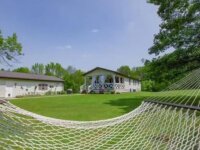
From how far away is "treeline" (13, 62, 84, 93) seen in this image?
30.2m

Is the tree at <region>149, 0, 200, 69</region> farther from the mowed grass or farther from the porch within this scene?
the porch

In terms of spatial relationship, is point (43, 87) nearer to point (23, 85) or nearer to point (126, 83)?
point (23, 85)

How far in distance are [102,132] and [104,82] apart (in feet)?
74.4

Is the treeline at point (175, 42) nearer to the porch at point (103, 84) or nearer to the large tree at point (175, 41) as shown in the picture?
the large tree at point (175, 41)

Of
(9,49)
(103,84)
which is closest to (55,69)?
(103,84)

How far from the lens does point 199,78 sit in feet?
17.7

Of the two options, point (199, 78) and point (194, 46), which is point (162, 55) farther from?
point (199, 78)

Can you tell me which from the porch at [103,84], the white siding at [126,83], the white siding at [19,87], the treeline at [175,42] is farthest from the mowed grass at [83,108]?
the white siding at [126,83]

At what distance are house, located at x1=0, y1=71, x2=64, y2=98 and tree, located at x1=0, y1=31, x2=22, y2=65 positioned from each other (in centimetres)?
433

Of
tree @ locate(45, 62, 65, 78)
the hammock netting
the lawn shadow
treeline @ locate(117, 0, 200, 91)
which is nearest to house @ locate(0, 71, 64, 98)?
tree @ locate(45, 62, 65, 78)

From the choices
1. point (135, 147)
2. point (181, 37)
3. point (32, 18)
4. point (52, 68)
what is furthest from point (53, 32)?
point (52, 68)

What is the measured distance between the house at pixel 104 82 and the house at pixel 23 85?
4.13 meters

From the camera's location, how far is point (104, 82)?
84.8 feet

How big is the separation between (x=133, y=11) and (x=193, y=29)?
2841 mm
